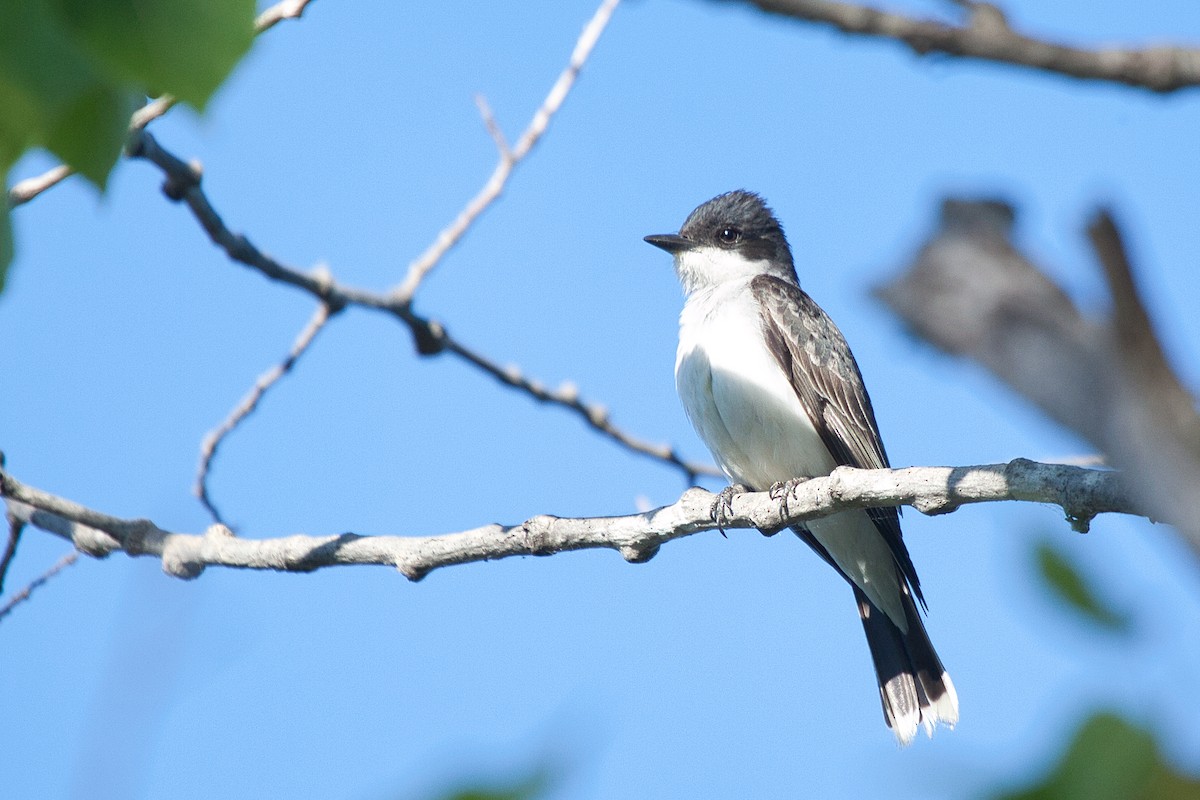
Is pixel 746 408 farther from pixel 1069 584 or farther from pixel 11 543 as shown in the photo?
pixel 1069 584

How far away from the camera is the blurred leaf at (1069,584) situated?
3.30ft

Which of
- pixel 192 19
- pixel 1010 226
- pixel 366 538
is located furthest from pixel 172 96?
pixel 366 538

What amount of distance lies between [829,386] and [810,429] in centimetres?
38

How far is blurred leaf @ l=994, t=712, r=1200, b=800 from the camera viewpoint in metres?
0.95

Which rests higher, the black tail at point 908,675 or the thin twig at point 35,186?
the thin twig at point 35,186

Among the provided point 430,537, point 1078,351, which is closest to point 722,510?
point 430,537

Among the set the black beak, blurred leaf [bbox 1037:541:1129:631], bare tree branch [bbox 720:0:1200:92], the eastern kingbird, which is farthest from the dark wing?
blurred leaf [bbox 1037:541:1129:631]

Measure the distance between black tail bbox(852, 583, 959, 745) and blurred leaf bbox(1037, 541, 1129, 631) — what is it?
7459mm

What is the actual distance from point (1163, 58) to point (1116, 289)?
674mm

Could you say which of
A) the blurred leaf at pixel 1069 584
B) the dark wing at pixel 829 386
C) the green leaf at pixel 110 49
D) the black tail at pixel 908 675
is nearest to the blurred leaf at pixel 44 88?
the green leaf at pixel 110 49

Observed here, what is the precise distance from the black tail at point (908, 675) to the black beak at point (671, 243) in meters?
3.02

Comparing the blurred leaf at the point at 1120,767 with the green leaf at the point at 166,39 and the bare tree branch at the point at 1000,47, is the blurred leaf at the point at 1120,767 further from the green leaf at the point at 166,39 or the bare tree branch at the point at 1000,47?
the green leaf at the point at 166,39

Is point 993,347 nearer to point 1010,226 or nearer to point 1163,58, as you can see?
point 1010,226

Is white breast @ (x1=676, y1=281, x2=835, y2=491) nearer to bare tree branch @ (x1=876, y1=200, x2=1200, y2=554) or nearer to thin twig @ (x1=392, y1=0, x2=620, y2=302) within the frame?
thin twig @ (x1=392, y1=0, x2=620, y2=302)
